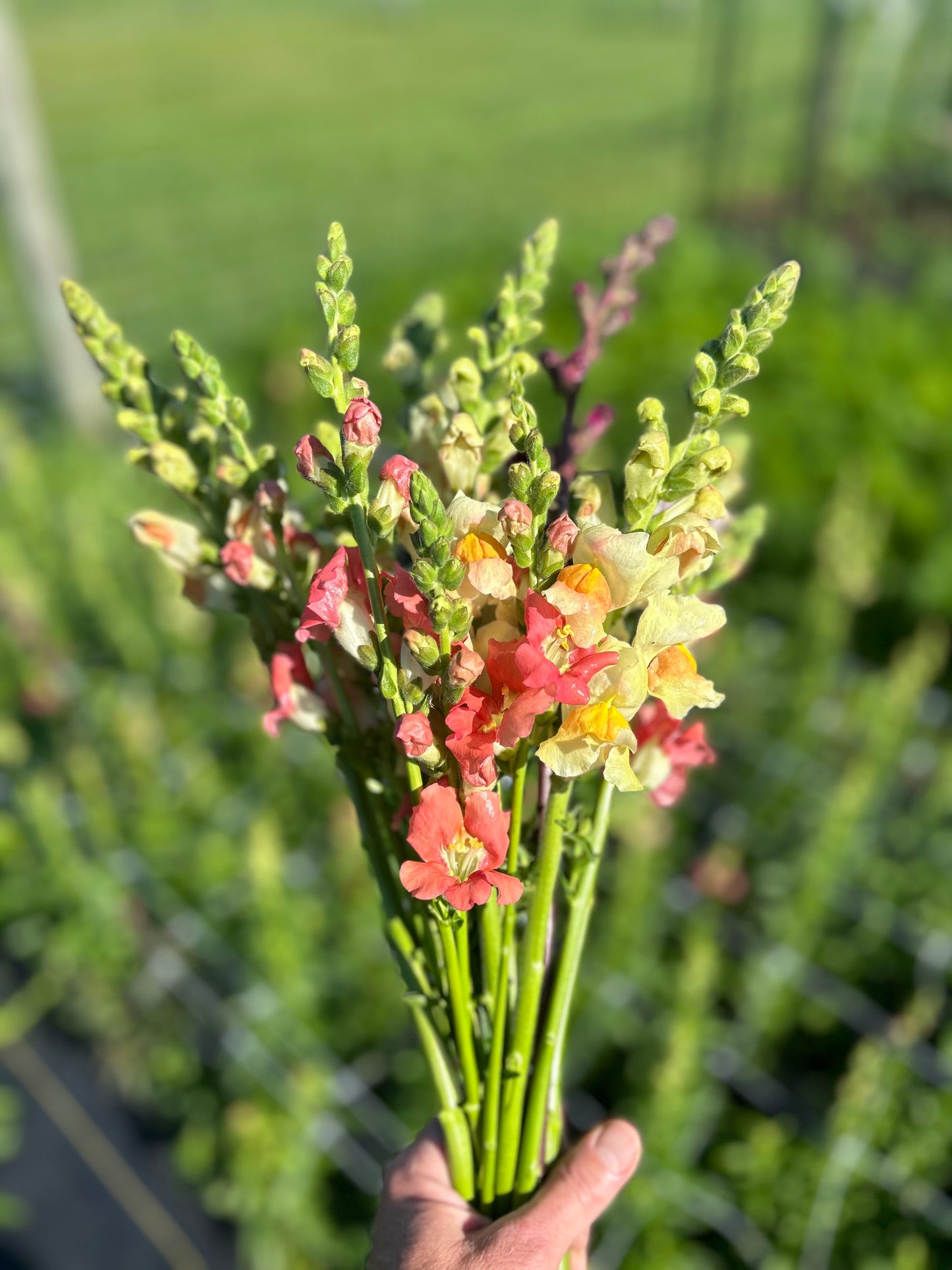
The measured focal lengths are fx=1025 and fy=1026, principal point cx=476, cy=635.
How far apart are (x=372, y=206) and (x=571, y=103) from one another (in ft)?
18.8

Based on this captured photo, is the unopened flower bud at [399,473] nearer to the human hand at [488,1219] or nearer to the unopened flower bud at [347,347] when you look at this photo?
the unopened flower bud at [347,347]

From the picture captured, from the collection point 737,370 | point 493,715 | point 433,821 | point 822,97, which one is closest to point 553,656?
point 493,715

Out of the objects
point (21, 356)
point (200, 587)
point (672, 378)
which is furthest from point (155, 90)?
point (200, 587)

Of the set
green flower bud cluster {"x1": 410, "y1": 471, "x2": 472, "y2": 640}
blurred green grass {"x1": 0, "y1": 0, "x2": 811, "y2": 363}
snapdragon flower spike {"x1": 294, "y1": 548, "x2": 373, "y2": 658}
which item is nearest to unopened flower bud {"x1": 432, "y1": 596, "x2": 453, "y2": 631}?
green flower bud cluster {"x1": 410, "y1": 471, "x2": 472, "y2": 640}

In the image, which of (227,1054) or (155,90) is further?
(155,90)

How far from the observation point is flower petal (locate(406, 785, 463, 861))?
88 cm

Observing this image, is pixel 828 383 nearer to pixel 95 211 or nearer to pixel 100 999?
pixel 100 999

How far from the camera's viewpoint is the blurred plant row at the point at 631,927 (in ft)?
7.95

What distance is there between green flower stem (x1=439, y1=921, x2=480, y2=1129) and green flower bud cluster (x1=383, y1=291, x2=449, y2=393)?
60 cm

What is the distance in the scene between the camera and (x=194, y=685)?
372 centimetres

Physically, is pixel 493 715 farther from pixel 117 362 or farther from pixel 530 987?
pixel 117 362

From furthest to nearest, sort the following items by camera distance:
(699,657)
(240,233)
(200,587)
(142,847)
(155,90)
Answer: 1. (155,90)
2. (240,233)
3. (699,657)
4. (142,847)
5. (200,587)

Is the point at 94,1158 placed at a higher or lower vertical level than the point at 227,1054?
lower

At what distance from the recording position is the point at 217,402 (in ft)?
3.24
